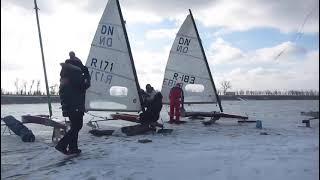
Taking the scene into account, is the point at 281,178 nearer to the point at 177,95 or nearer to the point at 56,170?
the point at 56,170

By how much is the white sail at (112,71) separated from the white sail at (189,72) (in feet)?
16.3

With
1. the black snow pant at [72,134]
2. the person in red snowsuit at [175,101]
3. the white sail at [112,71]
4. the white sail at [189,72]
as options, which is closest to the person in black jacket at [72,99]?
the black snow pant at [72,134]

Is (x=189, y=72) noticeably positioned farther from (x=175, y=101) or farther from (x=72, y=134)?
(x=72, y=134)

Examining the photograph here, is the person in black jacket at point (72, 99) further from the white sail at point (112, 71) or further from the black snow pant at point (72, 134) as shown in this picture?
the white sail at point (112, 71)

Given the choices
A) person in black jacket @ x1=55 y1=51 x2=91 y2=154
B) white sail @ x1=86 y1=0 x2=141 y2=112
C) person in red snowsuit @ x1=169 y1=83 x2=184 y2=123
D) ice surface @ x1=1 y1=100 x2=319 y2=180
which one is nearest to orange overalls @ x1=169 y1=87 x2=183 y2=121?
person in red snowsuit @ x1=169 y1=83 x2=184 y2=123

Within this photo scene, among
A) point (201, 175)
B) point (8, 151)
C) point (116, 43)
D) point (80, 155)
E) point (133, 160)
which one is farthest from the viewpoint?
point (116, 43)

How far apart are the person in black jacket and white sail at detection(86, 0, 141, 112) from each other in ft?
16.3

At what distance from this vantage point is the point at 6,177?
4.99 meters

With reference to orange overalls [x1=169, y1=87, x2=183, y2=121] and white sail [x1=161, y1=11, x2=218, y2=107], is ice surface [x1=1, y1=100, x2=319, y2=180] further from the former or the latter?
white sail [x1=161, y1=11, x2=218, y2=107]

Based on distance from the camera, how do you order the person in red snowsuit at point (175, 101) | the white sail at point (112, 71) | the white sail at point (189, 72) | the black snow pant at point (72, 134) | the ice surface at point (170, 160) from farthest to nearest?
1. the white sail at point (189, 72)
2. the person in red snowsuit at point (175, 101)
3. the white sail at point (112, 71)
4. the black snow pant at point (72, 134)
5. the ice surface at point (170, 160)

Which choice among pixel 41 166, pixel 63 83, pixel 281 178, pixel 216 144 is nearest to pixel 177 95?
pixel 216 144

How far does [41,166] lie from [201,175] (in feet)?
7.81

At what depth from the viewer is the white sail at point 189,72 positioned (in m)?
16.6

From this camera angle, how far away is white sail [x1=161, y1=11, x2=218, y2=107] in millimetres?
16609
